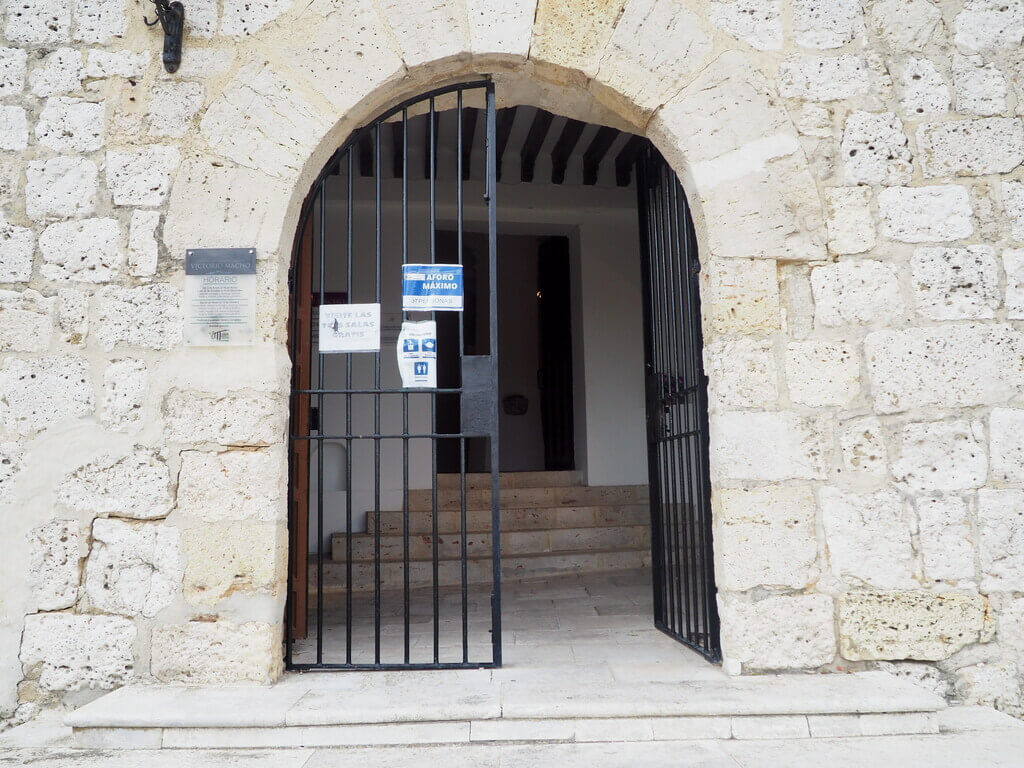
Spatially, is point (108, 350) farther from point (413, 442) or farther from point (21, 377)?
point (413, 442)

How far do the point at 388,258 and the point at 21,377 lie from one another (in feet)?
11.4

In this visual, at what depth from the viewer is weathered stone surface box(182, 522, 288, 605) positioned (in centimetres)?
246

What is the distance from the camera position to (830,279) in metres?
2.64

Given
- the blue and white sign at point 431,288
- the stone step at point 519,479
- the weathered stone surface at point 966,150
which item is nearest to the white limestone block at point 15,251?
the blue and white sign at point 431,288

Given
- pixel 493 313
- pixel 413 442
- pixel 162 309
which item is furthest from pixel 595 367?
pixel 162 309

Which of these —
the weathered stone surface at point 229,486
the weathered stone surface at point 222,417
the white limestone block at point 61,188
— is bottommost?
the weathered stone surface at point 229,486

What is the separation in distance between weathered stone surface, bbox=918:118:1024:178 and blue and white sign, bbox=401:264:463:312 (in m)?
1.81

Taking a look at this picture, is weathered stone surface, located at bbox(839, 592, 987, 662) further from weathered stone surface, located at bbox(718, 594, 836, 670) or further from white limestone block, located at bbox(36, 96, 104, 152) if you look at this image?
white limestone block, located at bbox(36, 96, 104, 152)

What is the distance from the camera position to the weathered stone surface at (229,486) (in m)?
2.49

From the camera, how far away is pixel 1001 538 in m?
2.52

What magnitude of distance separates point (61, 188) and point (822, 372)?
2.84 m

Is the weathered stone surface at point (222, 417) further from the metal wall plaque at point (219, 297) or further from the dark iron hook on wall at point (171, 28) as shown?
the dark iron hook on wall at point (171, 28)

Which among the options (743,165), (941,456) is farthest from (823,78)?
(941,456)

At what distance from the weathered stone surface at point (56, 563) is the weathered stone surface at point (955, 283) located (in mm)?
3110
